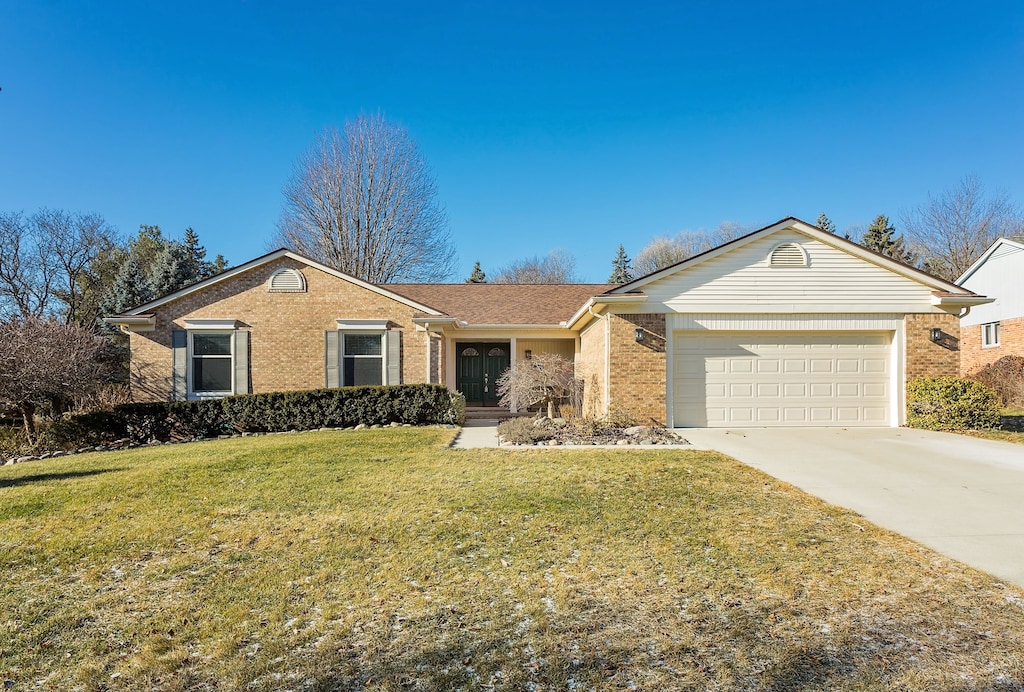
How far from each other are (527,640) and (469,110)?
1892 cm

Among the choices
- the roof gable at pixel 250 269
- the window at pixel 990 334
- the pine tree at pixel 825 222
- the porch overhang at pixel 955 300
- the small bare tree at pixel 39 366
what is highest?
the pine tree at pixel 825 222

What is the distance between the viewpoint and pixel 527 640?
118 inches

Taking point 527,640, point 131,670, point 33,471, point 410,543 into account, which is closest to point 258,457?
point 33,471

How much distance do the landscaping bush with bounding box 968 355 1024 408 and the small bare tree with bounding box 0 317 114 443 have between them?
2680 centimetres

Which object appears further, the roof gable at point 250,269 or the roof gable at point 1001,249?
the roof gable at point 1001,249

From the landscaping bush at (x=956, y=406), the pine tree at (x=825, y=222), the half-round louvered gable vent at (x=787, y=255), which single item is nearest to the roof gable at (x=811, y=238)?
the half-round louvered gable vent at (x=787, y=255)

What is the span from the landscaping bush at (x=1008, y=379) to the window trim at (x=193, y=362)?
23.6m

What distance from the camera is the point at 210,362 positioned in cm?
1388

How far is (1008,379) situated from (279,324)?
24.0 metres

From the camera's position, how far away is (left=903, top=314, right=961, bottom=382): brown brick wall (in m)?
11.6

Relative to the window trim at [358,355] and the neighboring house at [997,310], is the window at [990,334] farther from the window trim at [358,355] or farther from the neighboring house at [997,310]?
the window trim at [358,355]

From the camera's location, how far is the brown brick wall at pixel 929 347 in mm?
11625

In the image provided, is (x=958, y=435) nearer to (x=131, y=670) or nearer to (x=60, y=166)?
(x=131, y=670)

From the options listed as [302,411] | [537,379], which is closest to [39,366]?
[302,411]
